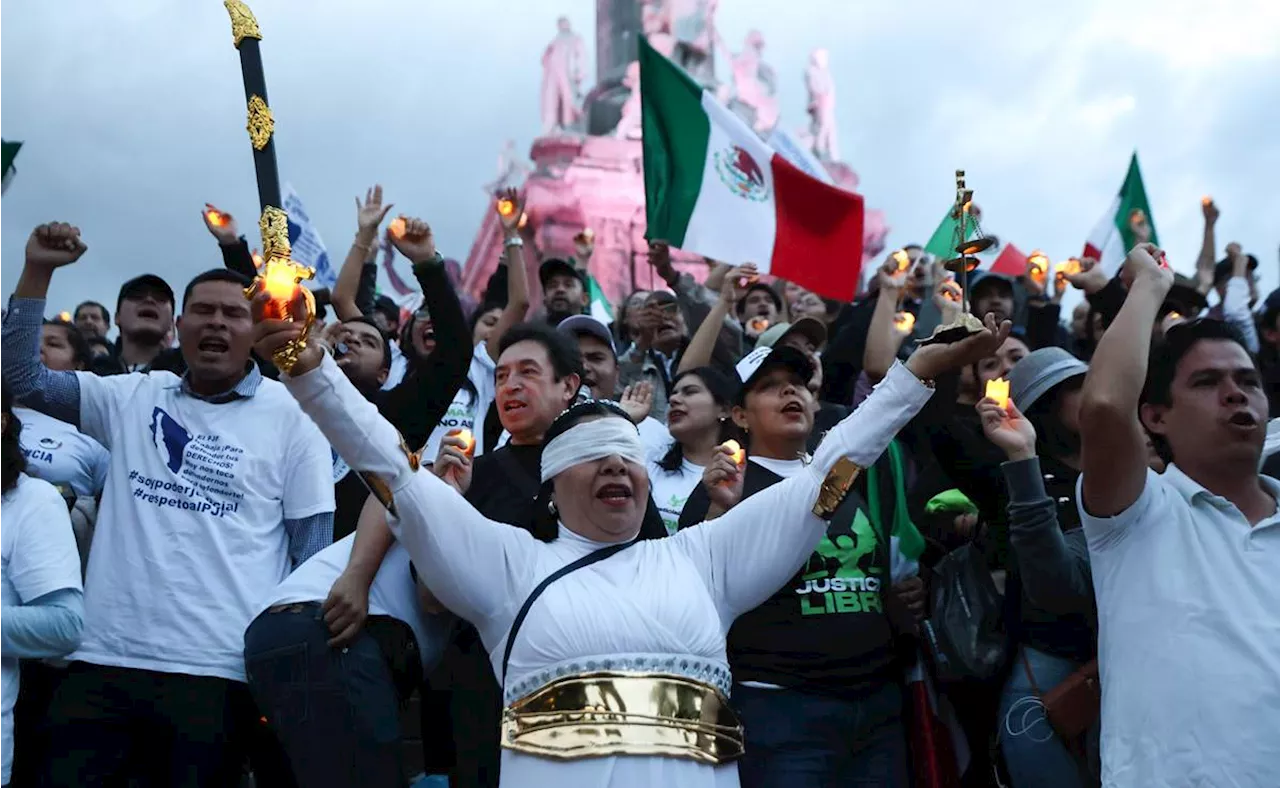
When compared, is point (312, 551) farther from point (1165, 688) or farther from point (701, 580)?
point (1165, 688)

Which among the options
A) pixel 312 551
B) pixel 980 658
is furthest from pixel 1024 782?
pixel 312 551

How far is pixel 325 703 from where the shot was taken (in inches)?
156

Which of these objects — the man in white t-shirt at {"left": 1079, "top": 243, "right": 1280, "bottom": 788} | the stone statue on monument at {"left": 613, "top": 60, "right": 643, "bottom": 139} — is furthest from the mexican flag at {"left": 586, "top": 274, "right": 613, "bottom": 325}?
the stone statue on monument at {"left": 613, "top": 60, "right": 643, "bottom": 139}

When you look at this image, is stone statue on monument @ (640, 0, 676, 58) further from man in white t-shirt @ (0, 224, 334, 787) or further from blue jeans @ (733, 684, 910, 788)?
blue jeans @ (733, 684, 910, 788)

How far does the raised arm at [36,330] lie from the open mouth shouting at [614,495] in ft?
6.65

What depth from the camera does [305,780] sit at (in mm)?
3941

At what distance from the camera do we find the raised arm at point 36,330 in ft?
14.6

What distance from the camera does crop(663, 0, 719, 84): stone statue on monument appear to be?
29.4 meters

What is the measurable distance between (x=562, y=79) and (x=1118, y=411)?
1047 inches

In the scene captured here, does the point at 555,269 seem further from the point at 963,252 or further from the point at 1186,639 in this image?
the point at 1186,639

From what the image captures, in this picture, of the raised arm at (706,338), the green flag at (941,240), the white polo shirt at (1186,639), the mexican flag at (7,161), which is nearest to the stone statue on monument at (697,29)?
the green flag at (941,240)

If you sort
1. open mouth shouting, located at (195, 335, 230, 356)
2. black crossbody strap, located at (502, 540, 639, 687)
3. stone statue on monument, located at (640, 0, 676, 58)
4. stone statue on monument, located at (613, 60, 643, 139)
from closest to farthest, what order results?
1. black crossbody strap, located at (502, 540, 639, 687)
2. open mouth shouting, located at (195, 335, 230, 356)
3. stone statue on monument, located at (613, 60, 643, 139)
4. stone statue on monument, located at (640, 0, 676, 58)

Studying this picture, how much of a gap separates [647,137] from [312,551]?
4.82 m

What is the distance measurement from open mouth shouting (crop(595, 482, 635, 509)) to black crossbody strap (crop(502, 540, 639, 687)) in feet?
0.39
